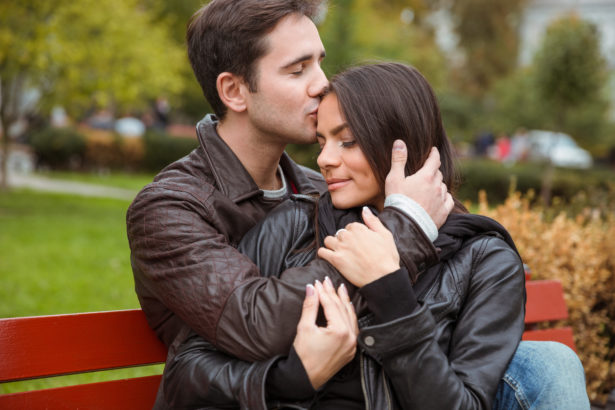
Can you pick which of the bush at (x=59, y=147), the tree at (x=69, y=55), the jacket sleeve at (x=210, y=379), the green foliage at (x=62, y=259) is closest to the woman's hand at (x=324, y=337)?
the jacket sleeve at (x=210, y=379)

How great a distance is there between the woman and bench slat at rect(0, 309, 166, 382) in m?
0.45

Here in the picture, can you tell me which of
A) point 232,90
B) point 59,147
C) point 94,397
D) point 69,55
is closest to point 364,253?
point 232,90

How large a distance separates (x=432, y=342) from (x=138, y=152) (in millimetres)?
20397

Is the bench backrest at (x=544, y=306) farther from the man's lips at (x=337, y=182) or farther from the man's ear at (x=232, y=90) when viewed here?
the man's ear at (x=232, y=90)

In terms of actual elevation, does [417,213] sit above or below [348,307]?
above

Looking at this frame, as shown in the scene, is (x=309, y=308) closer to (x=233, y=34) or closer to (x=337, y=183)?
(x=337, y=183)

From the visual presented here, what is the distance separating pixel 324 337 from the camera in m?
2.14

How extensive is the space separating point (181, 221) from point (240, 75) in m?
0.91

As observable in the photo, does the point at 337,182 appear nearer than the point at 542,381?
No

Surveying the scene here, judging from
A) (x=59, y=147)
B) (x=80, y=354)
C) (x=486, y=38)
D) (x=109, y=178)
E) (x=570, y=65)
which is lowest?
(x=486, y=38)

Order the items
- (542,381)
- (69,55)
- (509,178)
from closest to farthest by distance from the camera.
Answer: (542,381) → (69,55) → (509,178)

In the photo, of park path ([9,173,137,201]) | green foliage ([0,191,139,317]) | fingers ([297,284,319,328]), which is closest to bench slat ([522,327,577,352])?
fingers ([297,284,319,328])

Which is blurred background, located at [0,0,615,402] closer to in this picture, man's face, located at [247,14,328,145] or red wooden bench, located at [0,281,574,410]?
man's face, located at [247,14,328,145]

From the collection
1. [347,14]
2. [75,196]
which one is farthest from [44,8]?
[347,14]
